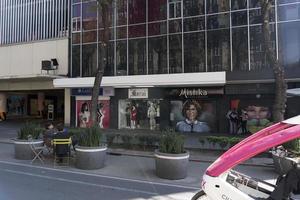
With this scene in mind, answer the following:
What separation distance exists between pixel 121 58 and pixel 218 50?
7.56m

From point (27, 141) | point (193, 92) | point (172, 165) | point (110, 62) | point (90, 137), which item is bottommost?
point (172, 165)

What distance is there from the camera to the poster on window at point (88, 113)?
27516 millimetres

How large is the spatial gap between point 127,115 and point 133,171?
1599cm

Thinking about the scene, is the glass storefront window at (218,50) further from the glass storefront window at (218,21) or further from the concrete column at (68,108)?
the concrete column at (68,108)

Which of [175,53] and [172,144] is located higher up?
[175,53]

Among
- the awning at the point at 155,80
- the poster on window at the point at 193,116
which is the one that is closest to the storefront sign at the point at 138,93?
the awning at the point at 155,80

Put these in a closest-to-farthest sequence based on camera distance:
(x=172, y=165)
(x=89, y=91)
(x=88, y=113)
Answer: (x=172, y=165) < (x=89, y=91) < (x=88, y=113)

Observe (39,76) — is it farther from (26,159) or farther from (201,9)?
(26,159)

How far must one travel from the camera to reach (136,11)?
27.0 meters

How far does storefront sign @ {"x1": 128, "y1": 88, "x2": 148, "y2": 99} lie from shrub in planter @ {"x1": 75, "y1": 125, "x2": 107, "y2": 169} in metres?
14.8

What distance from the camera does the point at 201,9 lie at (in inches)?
966

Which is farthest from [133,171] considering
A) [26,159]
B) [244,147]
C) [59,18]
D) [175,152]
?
[59,18]

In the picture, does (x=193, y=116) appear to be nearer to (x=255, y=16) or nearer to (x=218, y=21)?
(x=218, y=21)

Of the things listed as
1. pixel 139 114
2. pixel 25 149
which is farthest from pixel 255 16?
pixel 25 149
